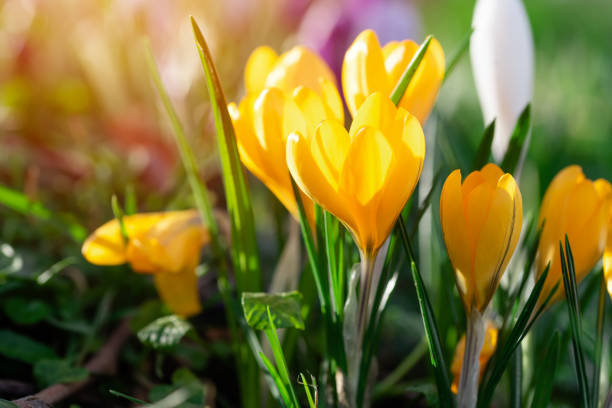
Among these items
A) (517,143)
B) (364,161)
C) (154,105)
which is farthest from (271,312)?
(154,105)

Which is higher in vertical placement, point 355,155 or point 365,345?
point 355,155

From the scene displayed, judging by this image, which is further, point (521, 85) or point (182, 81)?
point (182, 81)

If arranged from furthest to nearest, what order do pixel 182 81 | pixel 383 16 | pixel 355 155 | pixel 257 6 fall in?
pixel 257 6 < pixel 383 16 < pixel 182 81 < pixel 355 155

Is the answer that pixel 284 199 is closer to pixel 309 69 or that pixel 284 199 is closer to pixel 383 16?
pixel 309 69

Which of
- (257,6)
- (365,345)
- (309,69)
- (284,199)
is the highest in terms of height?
(257,6)

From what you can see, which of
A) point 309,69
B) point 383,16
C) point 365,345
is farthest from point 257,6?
point 365,345

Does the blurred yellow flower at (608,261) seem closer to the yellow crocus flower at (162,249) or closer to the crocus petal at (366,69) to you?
the crocus petal at (366,69)

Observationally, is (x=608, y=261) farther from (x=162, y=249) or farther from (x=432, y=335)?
(x=162, y=249)
